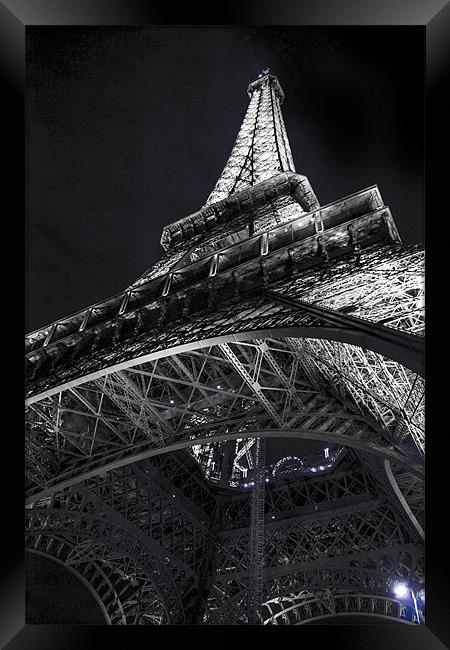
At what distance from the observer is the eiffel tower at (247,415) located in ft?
22.7

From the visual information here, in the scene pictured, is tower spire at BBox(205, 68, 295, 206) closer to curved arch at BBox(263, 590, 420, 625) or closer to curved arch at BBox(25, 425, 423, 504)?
curved arch at BBox(25, 425, 423, 504)

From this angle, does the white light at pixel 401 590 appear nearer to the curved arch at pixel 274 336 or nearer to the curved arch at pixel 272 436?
the curved arch at pixel 272 436

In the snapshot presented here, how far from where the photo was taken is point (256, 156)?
1831cm

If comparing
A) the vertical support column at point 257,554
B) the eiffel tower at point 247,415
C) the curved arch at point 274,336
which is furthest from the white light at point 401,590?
the curved arch at point 274,336

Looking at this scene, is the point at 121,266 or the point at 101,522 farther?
the point at 101,522

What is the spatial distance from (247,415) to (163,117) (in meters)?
5.41

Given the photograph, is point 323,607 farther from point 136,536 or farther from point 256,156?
point 256,156

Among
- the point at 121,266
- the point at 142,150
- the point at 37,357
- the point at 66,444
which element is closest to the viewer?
the point at 142,150

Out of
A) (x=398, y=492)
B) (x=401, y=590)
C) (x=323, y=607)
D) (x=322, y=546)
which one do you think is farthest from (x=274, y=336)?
(x=323, y=607)

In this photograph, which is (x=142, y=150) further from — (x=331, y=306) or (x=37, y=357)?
(x=37, y=357)

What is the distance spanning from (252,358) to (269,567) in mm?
8776

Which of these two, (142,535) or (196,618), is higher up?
(142,535)
